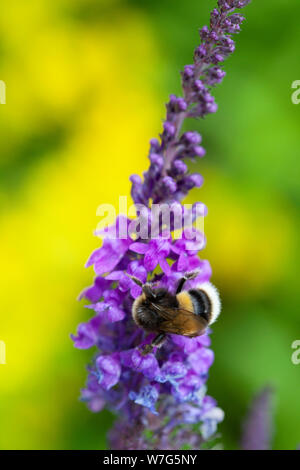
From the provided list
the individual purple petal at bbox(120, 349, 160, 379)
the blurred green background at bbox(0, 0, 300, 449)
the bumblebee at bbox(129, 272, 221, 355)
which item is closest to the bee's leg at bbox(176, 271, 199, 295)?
the bumblebee at bbox(129, 272, 221, 355)

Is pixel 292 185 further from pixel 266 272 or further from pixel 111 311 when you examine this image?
pixel 111 311

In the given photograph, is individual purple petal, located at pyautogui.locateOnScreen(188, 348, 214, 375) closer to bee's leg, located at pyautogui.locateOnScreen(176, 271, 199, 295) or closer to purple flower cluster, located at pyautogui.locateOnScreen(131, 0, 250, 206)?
bee's leg, located at pyautogui.locateOnScreen(176, 271, 199, 295)

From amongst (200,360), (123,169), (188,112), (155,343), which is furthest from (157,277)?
(123,169)

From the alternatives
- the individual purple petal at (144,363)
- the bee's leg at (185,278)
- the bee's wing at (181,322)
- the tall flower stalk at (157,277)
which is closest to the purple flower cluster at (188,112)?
the tall flower stalk at (157,277)

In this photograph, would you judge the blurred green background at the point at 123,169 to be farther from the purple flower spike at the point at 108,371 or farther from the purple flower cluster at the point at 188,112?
the purple flower cluster at the point at 188,112

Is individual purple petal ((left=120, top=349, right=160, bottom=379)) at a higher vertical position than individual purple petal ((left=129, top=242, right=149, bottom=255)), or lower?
lower
